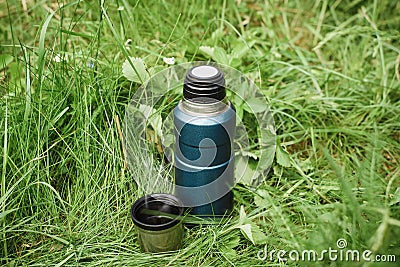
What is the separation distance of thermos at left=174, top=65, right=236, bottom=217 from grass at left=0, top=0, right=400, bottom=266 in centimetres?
11

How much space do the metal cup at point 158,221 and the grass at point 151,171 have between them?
0.04m

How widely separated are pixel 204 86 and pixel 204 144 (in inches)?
7.7

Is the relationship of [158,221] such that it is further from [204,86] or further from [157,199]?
[204,86]

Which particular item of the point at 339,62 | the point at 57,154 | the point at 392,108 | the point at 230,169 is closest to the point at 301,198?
the point at 230,169

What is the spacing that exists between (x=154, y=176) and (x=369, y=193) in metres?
0.82

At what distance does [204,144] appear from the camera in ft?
5.84

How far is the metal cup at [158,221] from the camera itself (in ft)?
5.47

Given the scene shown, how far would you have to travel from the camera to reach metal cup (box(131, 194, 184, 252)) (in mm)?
1668

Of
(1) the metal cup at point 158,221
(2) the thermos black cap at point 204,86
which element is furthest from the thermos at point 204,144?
(1) the metal cup at point 158,221

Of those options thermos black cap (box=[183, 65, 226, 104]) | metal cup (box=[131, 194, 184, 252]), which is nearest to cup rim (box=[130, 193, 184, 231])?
metal cup (box=[131, 194, 184, 252])

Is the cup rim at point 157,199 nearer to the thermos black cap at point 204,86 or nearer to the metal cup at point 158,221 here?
the metal cup at point 158,221

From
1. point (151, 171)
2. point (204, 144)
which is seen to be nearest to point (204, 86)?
point (204, 144)

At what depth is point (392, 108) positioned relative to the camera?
2297 millimetres

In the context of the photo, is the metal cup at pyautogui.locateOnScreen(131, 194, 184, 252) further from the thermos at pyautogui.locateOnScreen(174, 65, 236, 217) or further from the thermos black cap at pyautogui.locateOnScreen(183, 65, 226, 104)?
the thermos black cap at pyautogui.locateOnScreen(183, 65, 226, 104)
